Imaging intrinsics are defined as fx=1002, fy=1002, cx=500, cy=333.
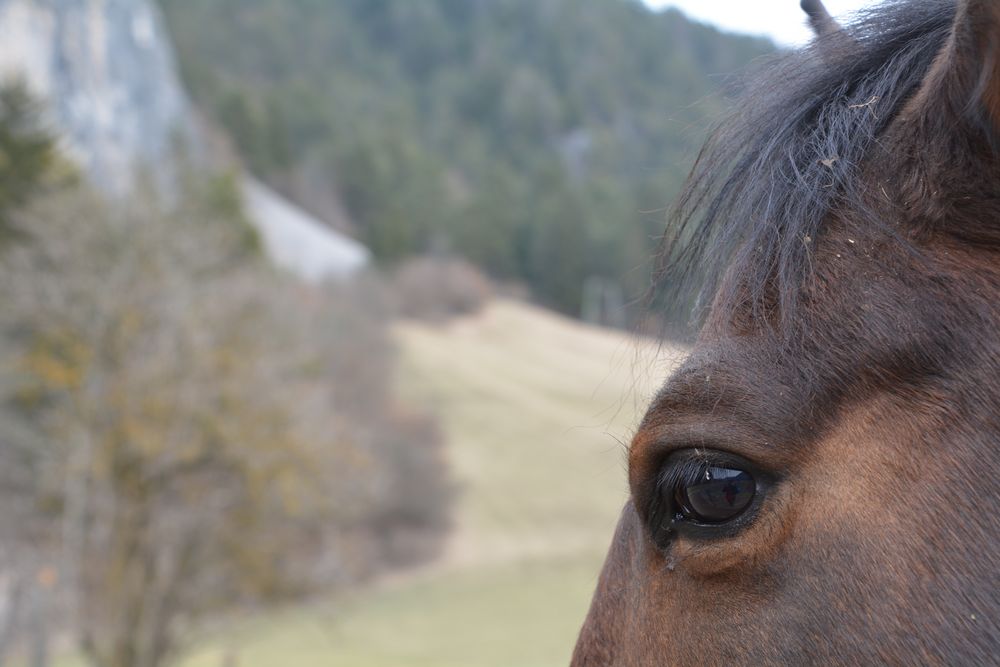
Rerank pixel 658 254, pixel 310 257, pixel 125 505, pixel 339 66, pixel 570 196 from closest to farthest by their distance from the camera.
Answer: pixel 658 254 → pixel 125 505 → pixel 310 257 → pixel 570 196 → pixel 339 66

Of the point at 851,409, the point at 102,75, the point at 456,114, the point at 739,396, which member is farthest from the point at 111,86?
the point at 456,114

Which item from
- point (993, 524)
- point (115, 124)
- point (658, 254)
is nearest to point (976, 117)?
point (993, 524)

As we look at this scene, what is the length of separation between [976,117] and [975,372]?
353 millimetres

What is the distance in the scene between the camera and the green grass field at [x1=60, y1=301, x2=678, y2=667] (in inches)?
989

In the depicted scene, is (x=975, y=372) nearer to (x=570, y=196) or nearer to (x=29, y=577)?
(x=29, y=577)

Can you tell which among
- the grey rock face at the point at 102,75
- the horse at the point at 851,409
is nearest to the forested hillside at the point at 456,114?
the grey rock face at the point at 102,75

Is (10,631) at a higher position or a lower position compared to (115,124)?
lower

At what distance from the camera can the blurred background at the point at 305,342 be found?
17859 mm

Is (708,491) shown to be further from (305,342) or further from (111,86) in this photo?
(111,86)

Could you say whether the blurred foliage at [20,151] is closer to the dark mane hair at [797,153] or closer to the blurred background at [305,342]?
the blurred background at [305,342]

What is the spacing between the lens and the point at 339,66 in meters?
114

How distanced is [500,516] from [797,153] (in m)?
43.4

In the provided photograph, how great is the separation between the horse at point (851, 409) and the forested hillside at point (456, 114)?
2015 inches

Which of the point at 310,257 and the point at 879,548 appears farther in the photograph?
the point at 310,257
